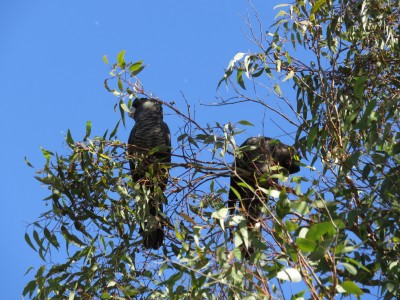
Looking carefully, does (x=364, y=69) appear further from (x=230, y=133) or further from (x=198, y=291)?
(x=198, y=291)

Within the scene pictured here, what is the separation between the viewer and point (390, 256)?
12.6ft

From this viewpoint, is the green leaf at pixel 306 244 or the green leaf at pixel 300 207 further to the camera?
Answer: the green leaf at pixel 300 207

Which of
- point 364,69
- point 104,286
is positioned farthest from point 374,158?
point 104,286

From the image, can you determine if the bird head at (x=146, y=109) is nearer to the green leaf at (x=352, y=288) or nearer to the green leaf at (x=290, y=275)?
the green leaf at (x=290, y=275)

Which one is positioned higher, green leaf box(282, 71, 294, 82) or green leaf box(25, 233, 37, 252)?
green leaf box(282, 71, 294, 82)

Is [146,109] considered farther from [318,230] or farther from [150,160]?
[318,230]

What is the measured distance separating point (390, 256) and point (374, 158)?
449 millimetres

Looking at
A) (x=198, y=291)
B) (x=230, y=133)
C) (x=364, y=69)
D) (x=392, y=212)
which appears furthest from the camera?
(x=364, y=69)

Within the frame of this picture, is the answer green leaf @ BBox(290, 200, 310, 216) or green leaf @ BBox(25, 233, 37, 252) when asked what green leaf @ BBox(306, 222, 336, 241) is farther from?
green leaf @ BBox(25, 233, 37, 252)

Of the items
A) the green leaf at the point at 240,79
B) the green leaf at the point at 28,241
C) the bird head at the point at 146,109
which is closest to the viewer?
the green leaf at the point at 28,241

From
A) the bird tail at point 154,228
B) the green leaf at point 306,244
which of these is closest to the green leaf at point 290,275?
the green leaf at point 306,244

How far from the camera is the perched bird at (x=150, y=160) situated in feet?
15.1

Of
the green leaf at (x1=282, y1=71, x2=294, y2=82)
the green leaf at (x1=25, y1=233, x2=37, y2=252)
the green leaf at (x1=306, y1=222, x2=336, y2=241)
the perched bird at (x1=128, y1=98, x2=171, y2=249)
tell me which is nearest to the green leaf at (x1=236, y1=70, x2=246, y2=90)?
the green leaf at (x1=282, y1=71, x2=294, y2=82)

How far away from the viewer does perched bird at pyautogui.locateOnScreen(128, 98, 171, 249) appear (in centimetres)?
461
